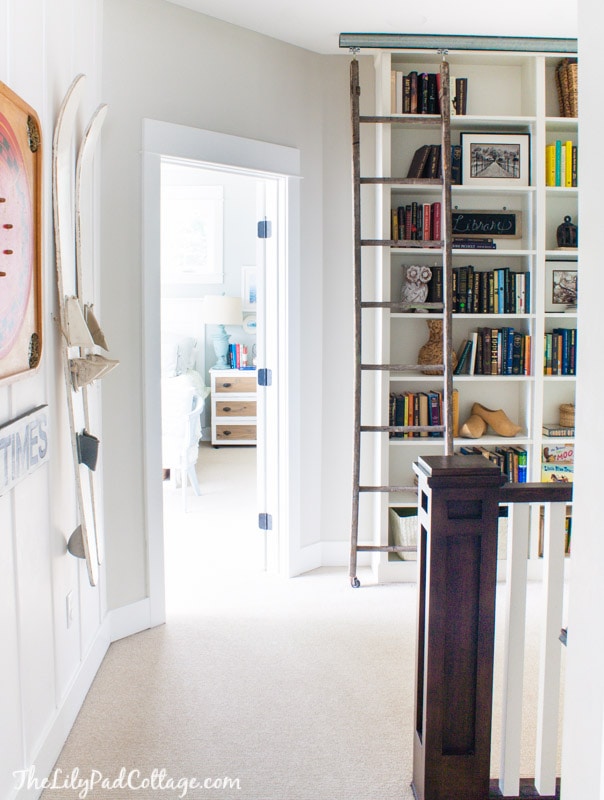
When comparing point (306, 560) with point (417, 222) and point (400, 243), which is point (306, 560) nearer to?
point (400, 243)

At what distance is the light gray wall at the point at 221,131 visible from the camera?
3.17 meters

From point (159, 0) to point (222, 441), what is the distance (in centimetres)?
478

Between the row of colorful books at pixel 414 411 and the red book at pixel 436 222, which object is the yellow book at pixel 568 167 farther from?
the row of colorful books at pixel 414 411

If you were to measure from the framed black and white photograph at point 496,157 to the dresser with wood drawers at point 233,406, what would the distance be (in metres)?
3.86

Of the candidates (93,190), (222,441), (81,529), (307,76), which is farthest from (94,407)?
(222,441)

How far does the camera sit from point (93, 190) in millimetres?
3004

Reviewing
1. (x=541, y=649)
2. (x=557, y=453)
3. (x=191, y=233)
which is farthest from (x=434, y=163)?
(x=191, y=233)

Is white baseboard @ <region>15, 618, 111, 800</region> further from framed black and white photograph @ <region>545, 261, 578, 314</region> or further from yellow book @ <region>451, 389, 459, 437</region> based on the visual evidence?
framed black and white photograph @ <region>545, 261, 578, 314</region>

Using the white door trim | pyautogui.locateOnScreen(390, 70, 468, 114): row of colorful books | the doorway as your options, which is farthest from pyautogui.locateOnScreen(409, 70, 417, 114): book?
the doorway

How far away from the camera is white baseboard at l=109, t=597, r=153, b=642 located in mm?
3236

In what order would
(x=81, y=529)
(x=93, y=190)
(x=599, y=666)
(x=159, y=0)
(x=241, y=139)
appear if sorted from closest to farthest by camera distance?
(x=599, y=666) → (x=81, y=529) → (x=93, y=190) → (x=159, y=0) → (x=241, y=139)

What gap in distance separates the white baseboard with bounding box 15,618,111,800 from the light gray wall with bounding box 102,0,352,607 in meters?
0.26

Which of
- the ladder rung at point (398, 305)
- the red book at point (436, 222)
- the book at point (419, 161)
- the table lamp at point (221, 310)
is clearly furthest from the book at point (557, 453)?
the table lamp at point (221, 310)

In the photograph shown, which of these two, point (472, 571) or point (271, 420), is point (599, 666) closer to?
point (472, 571)
